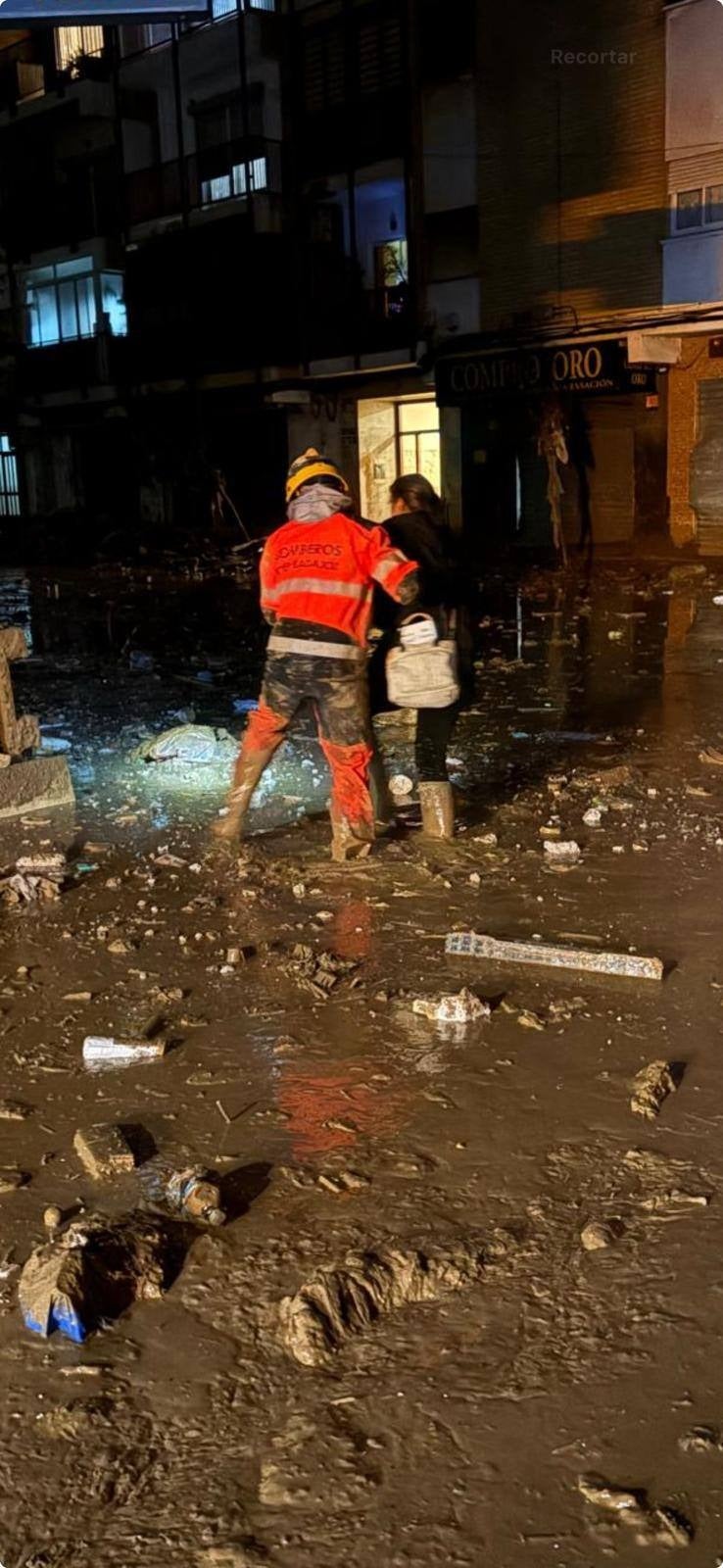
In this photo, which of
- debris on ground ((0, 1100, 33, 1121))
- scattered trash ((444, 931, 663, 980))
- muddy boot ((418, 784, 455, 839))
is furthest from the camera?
muddy boot ((418, 784, 455, 839))

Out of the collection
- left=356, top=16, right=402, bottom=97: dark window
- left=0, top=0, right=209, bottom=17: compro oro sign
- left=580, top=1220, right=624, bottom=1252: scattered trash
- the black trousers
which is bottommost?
left=580, top=1220, right=624, bottom=1252: scattered trash

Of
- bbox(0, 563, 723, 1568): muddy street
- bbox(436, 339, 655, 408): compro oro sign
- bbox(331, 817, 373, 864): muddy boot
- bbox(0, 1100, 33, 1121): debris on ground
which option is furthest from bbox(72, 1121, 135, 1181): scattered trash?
bbox(436, 339, 655, 408): compro oro sign

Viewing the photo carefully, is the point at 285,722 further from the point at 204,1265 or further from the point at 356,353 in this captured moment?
the point at 356,353

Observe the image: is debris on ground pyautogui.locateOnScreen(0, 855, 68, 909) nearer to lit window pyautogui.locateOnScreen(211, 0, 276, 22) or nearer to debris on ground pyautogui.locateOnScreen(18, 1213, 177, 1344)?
debris on ground pyautogui.locateOnScreen(18, 1213, 177, 1344)

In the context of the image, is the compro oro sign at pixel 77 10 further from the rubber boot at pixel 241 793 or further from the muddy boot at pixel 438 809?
the muddy boot at pixel 438 809

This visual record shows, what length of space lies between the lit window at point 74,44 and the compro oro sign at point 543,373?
1540 cm

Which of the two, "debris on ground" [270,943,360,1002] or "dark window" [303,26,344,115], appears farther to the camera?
"dark window" [303,26,344,115]

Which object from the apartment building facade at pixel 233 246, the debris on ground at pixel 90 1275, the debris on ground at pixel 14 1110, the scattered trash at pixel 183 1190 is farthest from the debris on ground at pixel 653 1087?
the apartment building facade at pixel 233 246

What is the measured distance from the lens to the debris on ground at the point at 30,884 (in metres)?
5.71

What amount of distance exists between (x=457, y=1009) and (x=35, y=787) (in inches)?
145

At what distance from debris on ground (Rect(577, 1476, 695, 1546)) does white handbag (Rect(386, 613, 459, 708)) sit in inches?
162

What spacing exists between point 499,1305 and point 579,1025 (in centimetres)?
154

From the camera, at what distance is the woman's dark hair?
649cm

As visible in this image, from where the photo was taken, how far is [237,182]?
3008 centimetres
